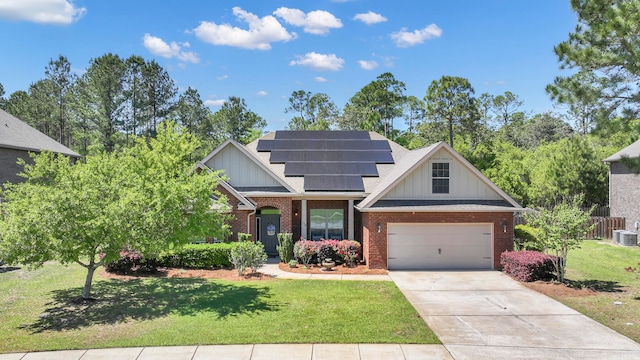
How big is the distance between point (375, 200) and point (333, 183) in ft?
13.8

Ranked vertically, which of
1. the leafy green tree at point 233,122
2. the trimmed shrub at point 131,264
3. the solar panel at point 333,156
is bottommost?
the trimmed shrub at point 131,264

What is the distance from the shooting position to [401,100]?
186ft

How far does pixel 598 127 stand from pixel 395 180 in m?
7.47

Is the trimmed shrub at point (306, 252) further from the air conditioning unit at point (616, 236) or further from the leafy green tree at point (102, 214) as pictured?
the air conditioning unit at point (616, 236)

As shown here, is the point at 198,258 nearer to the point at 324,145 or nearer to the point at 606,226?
the point at 324,145

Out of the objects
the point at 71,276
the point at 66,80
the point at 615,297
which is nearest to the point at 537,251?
the point at 615,297

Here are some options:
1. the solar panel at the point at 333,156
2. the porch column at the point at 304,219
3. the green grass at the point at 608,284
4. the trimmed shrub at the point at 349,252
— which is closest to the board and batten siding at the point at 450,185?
the trimmed shrub at the point at 349,252

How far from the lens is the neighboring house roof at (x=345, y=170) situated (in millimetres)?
17547

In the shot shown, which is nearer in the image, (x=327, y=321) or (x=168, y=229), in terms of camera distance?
(x=327, y=321)

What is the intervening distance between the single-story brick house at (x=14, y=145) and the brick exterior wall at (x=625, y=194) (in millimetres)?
37275

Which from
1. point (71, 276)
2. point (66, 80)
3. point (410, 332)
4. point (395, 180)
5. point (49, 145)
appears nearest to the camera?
point (410, 332)

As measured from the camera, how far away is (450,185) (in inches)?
702

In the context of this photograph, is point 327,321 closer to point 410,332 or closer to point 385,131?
point 410,332

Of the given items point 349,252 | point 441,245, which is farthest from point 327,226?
point 441,245
